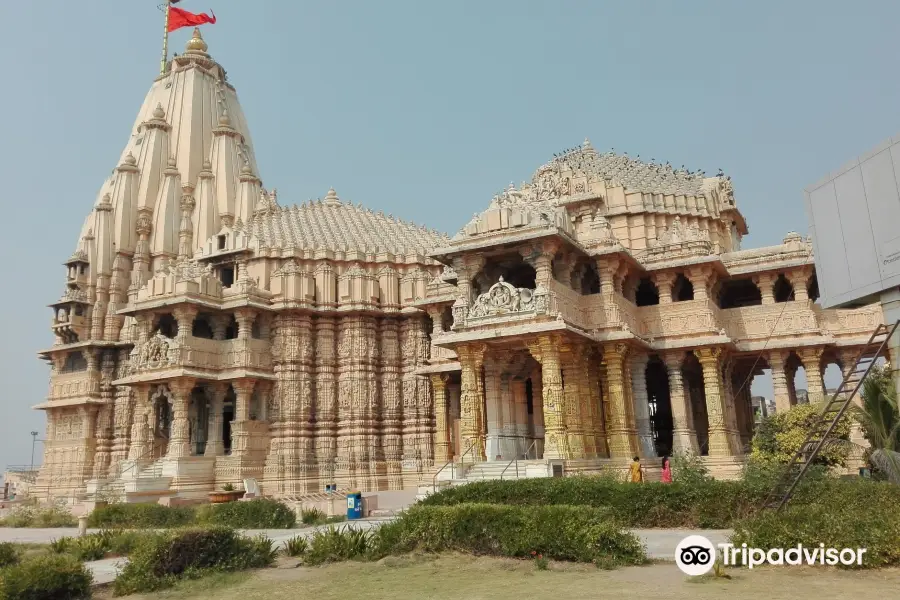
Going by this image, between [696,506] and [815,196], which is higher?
[815,196]

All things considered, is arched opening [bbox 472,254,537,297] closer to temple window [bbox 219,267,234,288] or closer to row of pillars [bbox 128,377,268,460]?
row of pillars [bbox 128,377,268,460]

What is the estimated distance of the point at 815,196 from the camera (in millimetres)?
15781

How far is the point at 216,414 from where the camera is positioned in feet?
109

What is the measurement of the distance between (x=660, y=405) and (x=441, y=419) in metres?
10.4

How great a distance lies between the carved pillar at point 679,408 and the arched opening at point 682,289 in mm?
2982

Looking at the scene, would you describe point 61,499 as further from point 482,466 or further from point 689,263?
point 689,263

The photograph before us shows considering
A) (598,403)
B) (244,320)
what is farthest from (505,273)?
(244,320)

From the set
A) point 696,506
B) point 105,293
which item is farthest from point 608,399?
point 105,293

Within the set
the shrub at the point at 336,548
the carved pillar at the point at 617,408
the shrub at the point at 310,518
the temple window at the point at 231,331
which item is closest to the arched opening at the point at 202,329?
the temple window at the point at 231,331

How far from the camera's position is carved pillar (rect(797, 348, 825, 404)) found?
86.4 ft

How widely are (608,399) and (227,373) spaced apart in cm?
1686

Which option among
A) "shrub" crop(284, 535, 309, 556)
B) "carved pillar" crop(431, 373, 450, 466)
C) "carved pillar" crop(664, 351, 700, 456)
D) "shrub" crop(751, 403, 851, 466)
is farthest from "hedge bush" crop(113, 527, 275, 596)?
"carved pillar" crop(431, 373, 450, 466)

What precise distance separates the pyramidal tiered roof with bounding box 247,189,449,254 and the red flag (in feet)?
71.8

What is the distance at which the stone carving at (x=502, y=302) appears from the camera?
2291cm
